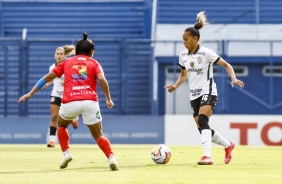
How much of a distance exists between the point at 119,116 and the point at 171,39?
399 cm

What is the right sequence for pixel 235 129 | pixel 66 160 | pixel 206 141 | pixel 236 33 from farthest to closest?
pixel 236 33 → pixel 235 129 → pixel 206 141 → pixel 66 160

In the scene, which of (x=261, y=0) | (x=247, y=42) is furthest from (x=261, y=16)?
(x=247, y=42)

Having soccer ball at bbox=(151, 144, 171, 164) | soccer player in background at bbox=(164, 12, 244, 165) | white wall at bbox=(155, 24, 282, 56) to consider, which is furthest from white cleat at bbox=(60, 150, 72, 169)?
white wall at bbox=(155, 24, 282, 56)

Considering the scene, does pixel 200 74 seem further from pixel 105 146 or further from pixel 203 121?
pixel 105 146

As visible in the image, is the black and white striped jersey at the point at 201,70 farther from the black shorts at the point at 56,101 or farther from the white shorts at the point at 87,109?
the black shorts at the point at 56,101

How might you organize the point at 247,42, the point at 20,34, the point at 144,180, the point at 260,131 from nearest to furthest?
1. the point at 144,180
2. the point at 260,131
3. the point at 247,42
4. the point at 20,34

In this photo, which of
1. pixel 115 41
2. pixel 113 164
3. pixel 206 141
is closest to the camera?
pixel 113 164

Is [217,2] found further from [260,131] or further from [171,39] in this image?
[260,131]

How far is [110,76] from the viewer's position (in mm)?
26719

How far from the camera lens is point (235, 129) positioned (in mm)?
25297

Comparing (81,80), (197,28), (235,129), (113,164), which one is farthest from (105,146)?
(235,129)

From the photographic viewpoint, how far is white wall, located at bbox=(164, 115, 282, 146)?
2517 centimetres

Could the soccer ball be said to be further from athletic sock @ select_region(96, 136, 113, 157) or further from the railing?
the railing

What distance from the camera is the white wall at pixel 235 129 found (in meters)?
25.2
